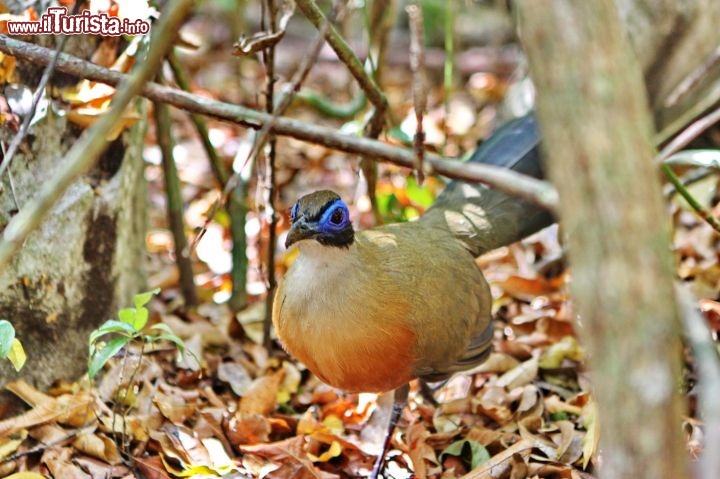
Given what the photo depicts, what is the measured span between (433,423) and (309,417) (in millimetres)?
687

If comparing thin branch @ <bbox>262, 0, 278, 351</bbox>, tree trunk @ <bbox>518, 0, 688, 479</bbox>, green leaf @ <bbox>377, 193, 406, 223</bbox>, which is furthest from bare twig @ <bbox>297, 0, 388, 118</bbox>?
tree trunk @ <bbox>518, 0, 688, 479</bbox>

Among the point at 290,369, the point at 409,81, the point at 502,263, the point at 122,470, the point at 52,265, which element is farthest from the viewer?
the point at 409,81

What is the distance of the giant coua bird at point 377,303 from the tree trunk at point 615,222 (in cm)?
215

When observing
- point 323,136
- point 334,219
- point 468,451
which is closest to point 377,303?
point 334,219

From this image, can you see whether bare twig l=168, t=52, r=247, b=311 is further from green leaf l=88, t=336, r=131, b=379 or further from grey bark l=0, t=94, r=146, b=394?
green leaf l=88, t=336, r=131, b=379

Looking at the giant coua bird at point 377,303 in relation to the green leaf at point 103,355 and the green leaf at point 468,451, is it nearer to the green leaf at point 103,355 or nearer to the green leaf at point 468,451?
the green leaf at point 468,451

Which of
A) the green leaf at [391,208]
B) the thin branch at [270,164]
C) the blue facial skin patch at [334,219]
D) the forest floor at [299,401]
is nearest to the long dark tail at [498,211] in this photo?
the green leaf at [391,208]

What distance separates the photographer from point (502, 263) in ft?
22.0

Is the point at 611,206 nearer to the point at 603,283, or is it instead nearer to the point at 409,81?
the point at 603,283

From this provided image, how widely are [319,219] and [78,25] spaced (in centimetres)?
147

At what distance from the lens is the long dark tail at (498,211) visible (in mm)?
5301

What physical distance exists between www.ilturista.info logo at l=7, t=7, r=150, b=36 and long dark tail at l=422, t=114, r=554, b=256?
1.92m

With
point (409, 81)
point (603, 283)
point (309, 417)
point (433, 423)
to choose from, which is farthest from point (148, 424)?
point (409, 81)

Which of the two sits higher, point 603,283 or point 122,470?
point 603,283
